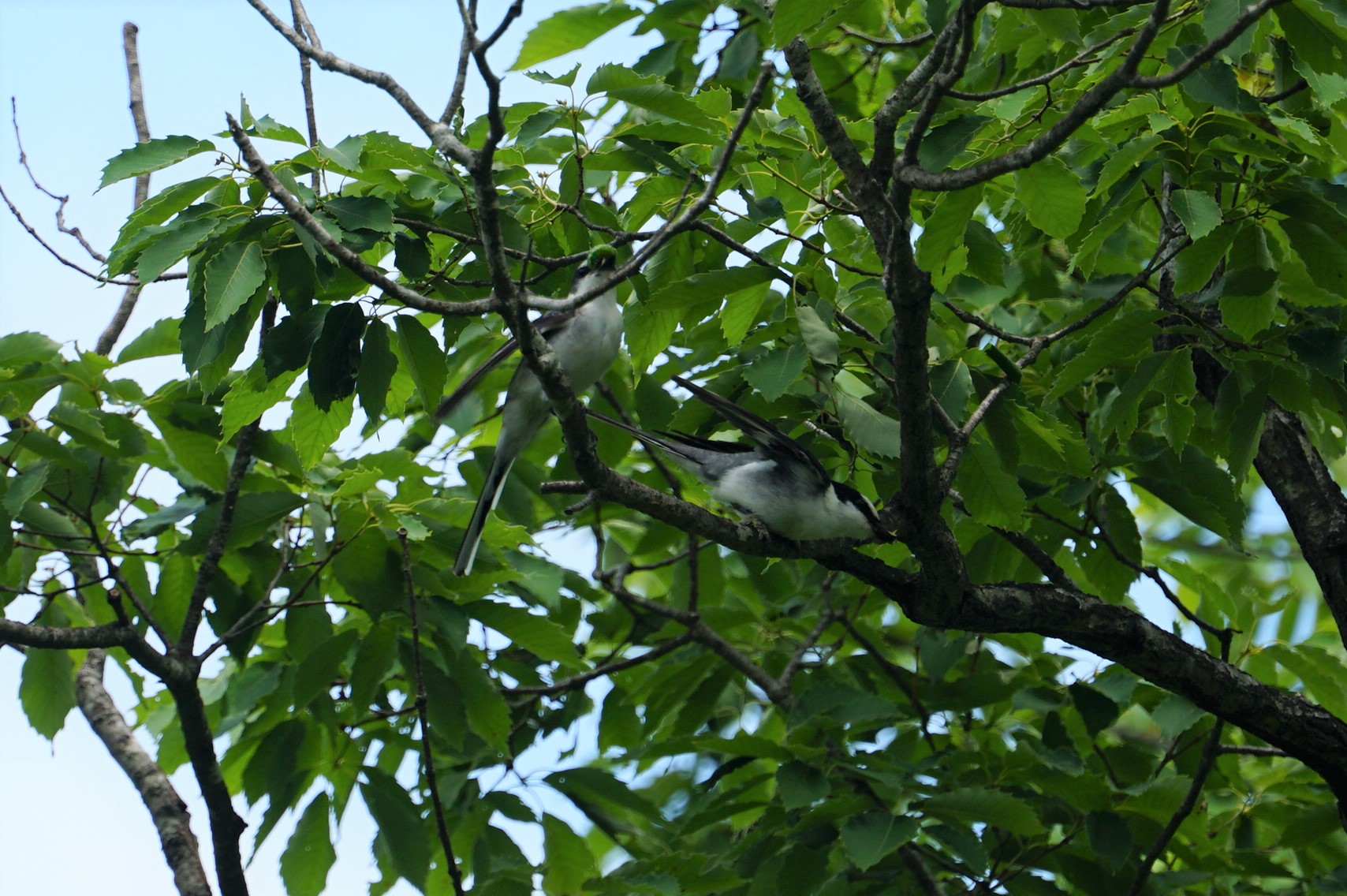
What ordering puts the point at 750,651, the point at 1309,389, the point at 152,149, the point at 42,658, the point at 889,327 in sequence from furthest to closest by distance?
the point at 750,651 → the point at 42,658 → the point at 889,327 → the point at 1309,389 → the point at 152,149

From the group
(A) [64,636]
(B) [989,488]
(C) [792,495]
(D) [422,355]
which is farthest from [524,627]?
(B) [989,488]

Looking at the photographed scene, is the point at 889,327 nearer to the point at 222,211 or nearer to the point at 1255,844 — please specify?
the point at 222,211

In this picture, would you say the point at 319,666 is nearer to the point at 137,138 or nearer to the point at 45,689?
the point at 45,689

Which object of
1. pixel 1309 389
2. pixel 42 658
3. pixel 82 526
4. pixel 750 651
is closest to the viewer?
pixel 1309 389

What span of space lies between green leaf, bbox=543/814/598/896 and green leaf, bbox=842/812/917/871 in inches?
59.4

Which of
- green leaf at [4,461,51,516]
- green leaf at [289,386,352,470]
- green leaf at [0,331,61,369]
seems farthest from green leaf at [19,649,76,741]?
green leaf at [289,386,352,470]

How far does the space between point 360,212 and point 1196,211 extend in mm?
2478

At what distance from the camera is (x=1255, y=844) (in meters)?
5.32

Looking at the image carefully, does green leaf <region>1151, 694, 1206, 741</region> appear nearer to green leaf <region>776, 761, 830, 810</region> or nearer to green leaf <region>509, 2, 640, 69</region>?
green leaf <region>776, 761, 830, 810</region>

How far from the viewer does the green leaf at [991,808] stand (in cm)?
398

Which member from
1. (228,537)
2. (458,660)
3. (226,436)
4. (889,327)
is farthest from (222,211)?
(889,327)

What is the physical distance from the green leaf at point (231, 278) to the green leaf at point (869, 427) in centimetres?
182

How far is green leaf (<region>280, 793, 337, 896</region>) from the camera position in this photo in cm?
490

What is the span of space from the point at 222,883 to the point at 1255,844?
4512 mm
